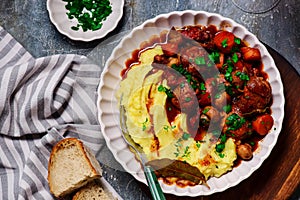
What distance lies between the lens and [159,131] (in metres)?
5.25

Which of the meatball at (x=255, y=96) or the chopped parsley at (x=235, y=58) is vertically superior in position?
the chopped parsley at (x=235, y=58)

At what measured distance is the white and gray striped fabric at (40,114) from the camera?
18.1ft

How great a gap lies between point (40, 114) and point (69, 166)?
63cm

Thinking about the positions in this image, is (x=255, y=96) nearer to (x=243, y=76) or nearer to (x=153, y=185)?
(x=243, y=76)

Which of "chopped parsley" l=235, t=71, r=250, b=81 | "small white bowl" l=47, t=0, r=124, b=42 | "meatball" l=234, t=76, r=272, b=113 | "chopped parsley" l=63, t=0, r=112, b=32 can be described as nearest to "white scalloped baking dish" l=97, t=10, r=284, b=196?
"meatball" l=234, t=76, r=272, b=113

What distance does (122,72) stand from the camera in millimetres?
5570

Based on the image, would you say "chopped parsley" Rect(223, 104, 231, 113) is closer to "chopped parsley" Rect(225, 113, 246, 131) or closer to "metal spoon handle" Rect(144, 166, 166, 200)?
"chopped parsley" Rect(225, 113, 246, 131)

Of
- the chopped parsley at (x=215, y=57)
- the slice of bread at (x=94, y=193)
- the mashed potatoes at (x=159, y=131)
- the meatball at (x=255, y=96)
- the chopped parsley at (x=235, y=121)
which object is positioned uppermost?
the chopped parsley at (x=215, y=57)

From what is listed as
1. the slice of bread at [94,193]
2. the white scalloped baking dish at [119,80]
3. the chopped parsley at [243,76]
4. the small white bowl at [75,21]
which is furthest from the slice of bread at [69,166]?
the chopped parsley at [243,76]

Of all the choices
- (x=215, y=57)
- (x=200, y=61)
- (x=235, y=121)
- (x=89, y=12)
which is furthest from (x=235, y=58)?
(x=89, y=12)

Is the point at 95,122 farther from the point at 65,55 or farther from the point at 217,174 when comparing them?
the point at 217,174

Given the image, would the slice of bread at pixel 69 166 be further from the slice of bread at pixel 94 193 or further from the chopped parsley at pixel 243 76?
the chopped parsley at pixel 243 76

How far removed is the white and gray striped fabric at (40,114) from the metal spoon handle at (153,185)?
0.72 m

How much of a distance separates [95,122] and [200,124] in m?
1.09
